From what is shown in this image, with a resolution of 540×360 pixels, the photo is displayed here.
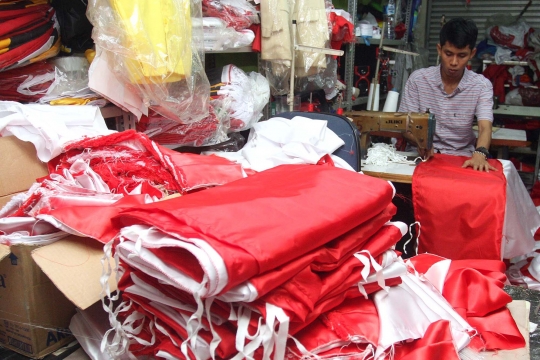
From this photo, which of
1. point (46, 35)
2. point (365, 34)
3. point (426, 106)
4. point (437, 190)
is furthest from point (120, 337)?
point (365, 34)

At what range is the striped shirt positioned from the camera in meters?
2.66

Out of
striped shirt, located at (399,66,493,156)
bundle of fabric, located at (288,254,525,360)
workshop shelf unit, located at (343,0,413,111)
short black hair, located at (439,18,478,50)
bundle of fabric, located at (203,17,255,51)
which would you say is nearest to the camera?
bundle of fabric, located at (288,254,525,360)

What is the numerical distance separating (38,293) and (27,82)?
2.63 feet

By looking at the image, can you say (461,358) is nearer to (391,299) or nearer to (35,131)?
(391,299)

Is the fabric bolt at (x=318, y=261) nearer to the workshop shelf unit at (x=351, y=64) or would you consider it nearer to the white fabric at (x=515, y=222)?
the white fabric at (x=515, y=222)

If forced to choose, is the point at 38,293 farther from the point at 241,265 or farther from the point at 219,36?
the point at 219,36

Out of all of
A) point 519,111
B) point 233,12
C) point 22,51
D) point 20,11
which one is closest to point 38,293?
point 22,51

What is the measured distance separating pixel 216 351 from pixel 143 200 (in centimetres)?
54

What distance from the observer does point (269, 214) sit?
0.80 metres

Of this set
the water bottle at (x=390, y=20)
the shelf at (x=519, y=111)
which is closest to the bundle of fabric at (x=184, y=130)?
the water bottle at (x=390, y=20)

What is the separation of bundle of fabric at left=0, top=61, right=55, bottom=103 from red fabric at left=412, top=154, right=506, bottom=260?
1602 millimetres

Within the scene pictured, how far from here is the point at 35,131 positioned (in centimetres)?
134

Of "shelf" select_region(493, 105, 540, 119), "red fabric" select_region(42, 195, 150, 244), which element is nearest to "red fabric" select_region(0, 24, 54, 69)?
"red fabric" select_region(42, 195, 150, 244)

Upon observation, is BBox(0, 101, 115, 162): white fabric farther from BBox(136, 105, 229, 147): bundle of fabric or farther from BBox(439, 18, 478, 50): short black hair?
BBox(439, 18, 478, 50): short black hair
